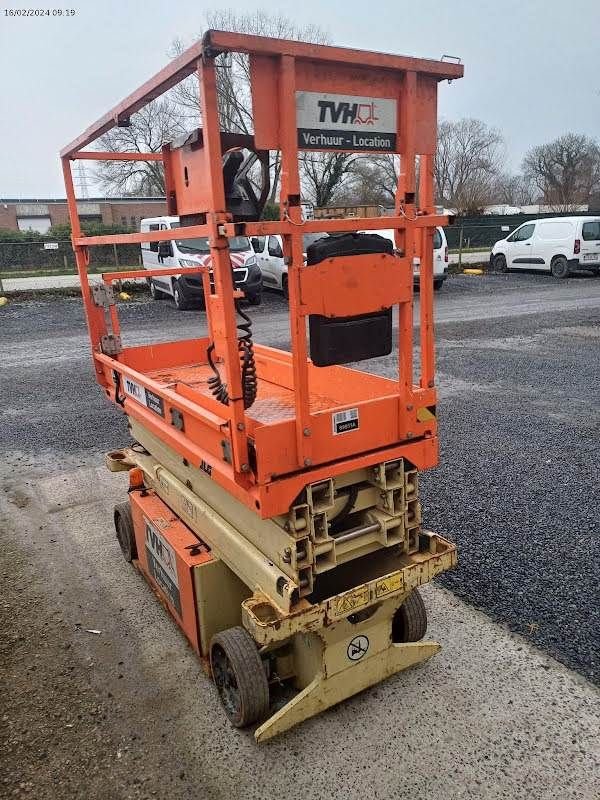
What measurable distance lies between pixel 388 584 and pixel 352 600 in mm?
194

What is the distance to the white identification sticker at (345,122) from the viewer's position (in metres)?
2.02

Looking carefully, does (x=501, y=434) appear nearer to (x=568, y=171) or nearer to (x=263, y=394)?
(x=263, y=394)

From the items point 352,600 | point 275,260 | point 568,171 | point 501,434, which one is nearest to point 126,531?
point 352,600

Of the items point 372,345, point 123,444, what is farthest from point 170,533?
point 123,444

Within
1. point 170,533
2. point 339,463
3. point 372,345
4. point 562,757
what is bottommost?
point 562,757

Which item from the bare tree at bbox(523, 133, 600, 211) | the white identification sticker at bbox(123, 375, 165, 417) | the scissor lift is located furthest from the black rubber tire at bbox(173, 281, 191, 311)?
the bare tree at bbox(523, 133, 600, 211)

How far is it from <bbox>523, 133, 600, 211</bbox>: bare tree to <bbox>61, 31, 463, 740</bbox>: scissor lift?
47.6 meters

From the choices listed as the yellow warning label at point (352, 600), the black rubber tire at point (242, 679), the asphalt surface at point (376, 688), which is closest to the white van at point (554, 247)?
the asphalt surface at point (376, 688)

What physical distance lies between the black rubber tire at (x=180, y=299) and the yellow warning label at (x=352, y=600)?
12.7 m

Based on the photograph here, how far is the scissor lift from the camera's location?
2002 millimetres

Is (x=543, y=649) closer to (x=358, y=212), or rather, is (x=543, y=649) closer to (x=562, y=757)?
(x=562, y=757)

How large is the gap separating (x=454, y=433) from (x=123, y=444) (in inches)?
136

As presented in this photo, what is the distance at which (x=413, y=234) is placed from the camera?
2258 millimetres

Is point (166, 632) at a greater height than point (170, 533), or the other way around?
point (170, 533)
